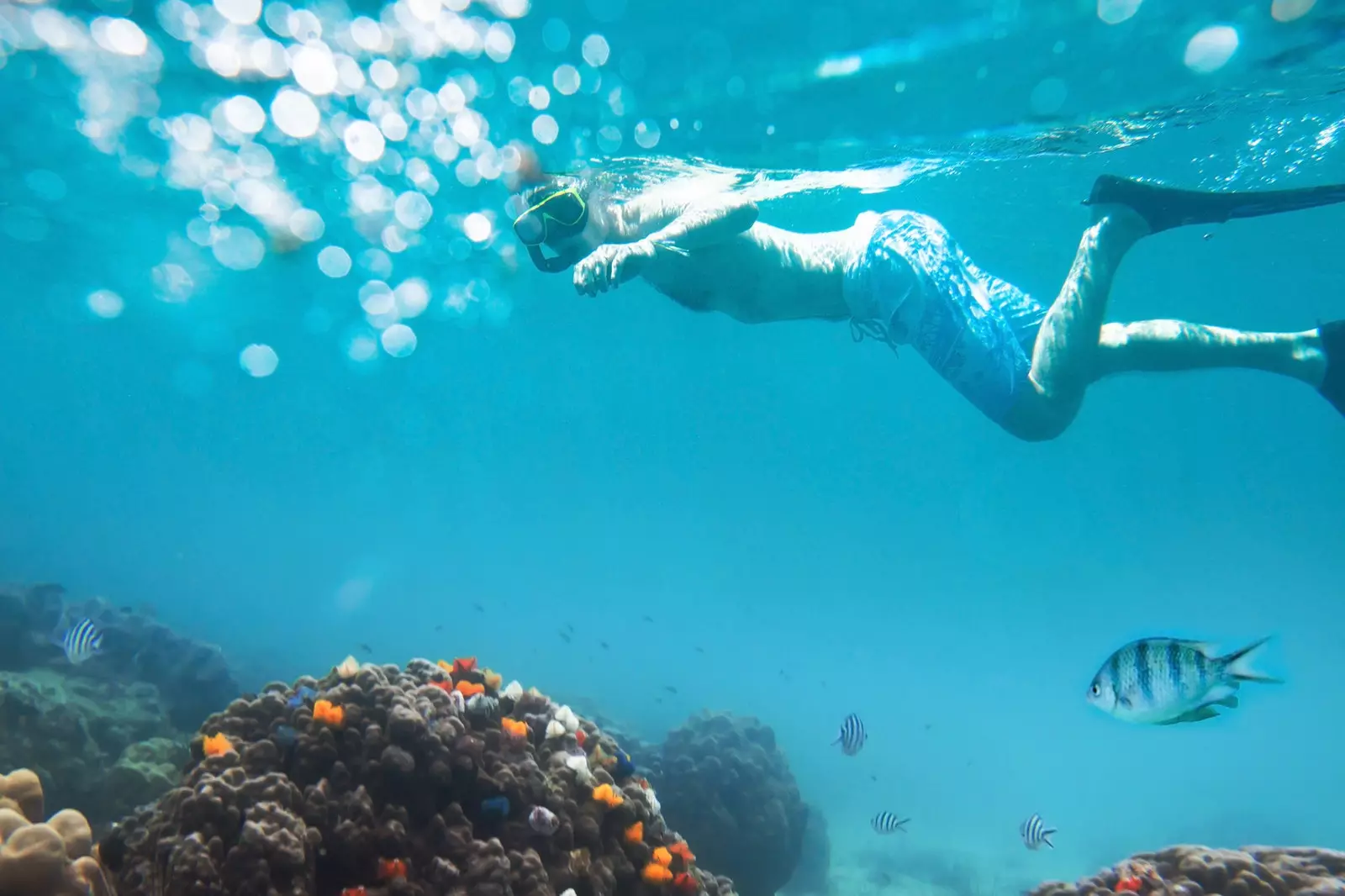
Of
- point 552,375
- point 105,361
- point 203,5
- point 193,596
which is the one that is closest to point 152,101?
point 203,5

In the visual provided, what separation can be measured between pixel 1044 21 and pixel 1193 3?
1.90 metres

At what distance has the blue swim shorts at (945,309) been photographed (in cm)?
666

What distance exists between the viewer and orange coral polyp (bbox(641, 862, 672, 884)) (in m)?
3.94

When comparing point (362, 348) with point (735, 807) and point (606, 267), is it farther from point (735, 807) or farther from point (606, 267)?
point (606, 267)

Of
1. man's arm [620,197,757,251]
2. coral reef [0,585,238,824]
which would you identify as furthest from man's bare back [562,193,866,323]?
coral reef [0,585,238,824]

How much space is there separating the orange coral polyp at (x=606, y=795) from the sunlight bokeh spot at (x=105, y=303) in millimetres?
38097

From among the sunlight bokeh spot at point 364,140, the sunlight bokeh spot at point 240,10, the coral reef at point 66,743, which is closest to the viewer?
the coral reef at point 66,743

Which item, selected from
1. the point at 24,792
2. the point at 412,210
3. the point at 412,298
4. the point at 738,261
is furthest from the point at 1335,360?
the point at 412,298

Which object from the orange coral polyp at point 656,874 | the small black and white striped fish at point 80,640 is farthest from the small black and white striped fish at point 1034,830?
the small black and white striped fish at point 80,640

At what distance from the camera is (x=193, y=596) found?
7294cm

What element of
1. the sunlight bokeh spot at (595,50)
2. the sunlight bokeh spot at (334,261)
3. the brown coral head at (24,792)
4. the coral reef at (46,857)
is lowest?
the coral reef at (46,857)

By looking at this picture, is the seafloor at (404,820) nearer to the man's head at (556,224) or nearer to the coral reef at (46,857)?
the coral reef at (46,857)

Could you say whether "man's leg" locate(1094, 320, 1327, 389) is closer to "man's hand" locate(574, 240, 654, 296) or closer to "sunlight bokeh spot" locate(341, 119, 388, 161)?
"man's hand" locate(574, 240, 654, 296)

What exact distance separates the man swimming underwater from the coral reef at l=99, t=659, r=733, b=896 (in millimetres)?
2987
